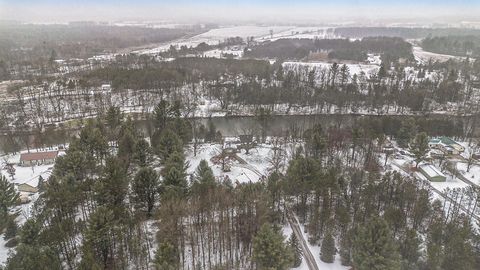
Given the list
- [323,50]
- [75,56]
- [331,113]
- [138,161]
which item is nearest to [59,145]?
[138,161]

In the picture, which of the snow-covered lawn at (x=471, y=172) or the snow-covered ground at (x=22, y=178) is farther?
the snow-covered lawn at (x=471, y=172)

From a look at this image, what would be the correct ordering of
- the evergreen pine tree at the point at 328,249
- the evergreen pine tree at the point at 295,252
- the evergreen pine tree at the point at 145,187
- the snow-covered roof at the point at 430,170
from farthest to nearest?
the snow-covered roof at the point at 430,170 < the evergreen pine tree at the point at 145,187 < the evergreen pine tree at the point at 328,249 < the evergreen pine tree at the point at 295,252

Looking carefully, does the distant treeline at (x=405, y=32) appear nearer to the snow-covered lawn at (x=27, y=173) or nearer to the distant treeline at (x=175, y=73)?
the distant treeline at (x=175, y=73)

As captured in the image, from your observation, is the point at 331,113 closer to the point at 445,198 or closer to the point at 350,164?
the point at 350,164

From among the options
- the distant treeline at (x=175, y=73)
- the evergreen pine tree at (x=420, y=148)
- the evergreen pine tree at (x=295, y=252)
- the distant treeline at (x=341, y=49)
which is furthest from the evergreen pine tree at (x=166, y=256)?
the distant treeline at (x=341, y=49)

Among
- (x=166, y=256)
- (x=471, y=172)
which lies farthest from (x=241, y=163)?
(x=471, y=172)

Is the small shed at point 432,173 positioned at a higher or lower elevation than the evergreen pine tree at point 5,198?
lower

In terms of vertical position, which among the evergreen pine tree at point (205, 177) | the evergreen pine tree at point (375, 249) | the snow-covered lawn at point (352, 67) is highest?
the snow-covered lawn at point (352, 67)
